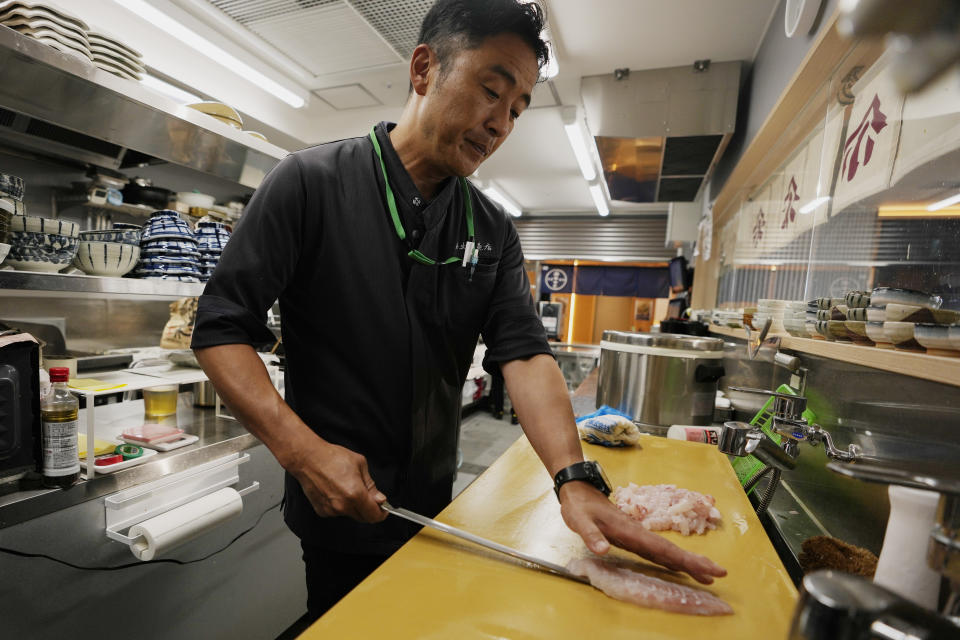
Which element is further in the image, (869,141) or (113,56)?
(113,56)

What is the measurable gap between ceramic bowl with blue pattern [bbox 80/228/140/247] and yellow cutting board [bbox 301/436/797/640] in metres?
1.62

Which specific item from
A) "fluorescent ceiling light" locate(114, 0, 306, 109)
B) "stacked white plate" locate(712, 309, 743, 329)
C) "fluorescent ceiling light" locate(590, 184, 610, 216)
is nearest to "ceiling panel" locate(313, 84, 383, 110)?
"fluorescent ceiling light" locate(114, 0, 306, 109)

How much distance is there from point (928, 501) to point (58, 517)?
81.4 inches

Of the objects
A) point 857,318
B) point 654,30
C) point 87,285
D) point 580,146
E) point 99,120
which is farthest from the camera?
point 580,146

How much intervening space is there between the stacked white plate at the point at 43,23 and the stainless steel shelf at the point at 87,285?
715mm

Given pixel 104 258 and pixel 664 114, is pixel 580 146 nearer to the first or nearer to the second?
pixel 664 114

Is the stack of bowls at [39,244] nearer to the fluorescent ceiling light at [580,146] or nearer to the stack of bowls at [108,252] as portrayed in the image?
the stack of bowls at [108,252]

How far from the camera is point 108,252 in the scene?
169 cm

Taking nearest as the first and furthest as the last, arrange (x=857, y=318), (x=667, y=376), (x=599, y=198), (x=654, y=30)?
(x=857, y=318), (x=667, y=376), (x=654, y=30), (x=599, y=198)

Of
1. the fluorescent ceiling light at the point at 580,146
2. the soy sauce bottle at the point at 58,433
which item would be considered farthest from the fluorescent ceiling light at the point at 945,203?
the fluorescent ceiling light at the point at 580,146

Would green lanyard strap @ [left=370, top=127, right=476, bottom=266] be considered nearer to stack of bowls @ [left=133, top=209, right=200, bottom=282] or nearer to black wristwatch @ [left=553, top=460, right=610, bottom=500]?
black wristwatch @ [left=553, top=460, right=610, bottom=500]

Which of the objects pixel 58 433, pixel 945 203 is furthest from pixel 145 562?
pixel 945 203

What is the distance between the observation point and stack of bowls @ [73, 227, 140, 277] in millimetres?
1664

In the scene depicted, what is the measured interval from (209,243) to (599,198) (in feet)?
19.7
